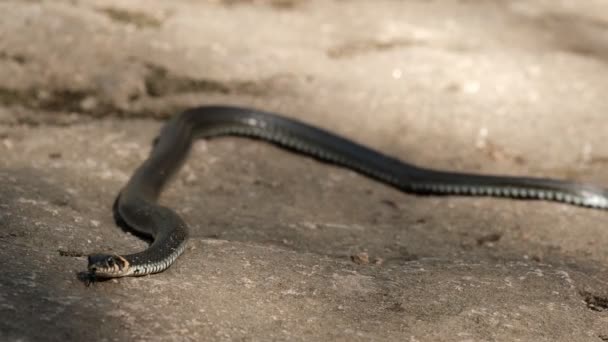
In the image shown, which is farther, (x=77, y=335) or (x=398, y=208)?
(x=398, y=208)

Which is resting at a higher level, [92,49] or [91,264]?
[92,49]

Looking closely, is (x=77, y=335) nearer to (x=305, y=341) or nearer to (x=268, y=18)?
(x=305, y=341)

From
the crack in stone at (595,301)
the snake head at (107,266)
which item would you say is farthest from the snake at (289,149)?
the crack in stone at (595,301)

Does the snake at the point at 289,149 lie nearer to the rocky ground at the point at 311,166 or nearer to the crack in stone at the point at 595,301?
the rocky ground at the point at 311,166

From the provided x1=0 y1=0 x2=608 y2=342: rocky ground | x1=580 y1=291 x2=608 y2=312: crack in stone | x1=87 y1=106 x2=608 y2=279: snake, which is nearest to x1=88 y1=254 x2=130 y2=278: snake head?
x1=0 y1=0 x2=608 y2=342: rocky ground

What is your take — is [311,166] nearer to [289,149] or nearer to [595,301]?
[289,149]

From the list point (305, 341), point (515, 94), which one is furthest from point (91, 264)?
point (515, 94)

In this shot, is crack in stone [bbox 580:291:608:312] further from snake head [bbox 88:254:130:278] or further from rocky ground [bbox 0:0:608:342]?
snake head [bbox 88:254:130:278]
